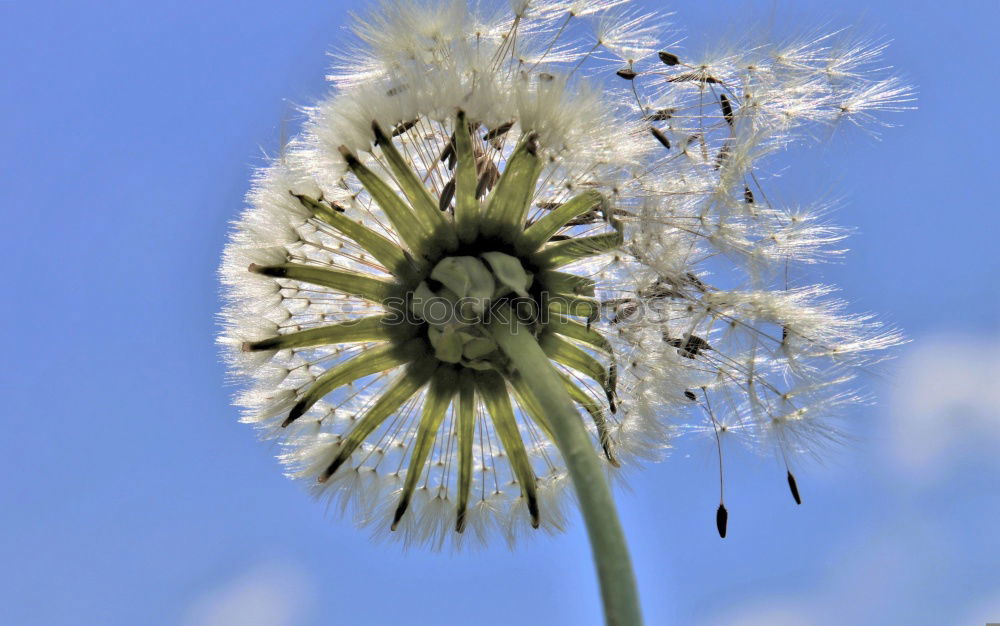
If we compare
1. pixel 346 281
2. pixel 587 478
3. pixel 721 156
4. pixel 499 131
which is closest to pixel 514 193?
pixel 499 131

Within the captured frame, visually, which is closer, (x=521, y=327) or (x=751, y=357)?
(x=521, y=327)

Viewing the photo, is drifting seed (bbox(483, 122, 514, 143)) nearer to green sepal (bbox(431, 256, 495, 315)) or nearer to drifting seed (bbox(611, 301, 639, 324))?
green sepal (bbox(431, 256, 495, 315))

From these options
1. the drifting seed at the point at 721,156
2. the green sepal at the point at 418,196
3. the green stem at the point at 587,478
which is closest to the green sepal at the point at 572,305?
the green stem at the point at 587,478

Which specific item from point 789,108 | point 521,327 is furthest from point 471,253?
point 789,108

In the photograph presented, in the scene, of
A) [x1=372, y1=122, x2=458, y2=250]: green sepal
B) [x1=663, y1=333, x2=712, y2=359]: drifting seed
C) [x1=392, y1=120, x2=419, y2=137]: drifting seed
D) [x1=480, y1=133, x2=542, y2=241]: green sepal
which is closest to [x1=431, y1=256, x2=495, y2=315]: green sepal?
[x1=372, y1=122, x2=458, y2=250]: green sepal

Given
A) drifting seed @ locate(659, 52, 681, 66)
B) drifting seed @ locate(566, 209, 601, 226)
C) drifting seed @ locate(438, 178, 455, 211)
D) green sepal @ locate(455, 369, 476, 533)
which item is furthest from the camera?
drifting seed @ locate(659, 52, 681, 66)

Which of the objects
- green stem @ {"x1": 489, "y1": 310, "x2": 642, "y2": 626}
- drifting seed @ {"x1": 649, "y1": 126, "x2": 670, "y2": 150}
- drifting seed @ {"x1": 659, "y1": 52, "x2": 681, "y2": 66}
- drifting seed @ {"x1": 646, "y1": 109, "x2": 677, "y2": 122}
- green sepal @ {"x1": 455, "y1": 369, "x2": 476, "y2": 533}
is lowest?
green stem @ {"x1": 489, "y1": 310, "x2": 642, "y2": 626}

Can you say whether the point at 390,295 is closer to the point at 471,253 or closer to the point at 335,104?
the point at 471,253

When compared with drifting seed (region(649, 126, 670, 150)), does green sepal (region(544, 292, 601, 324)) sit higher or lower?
lower
